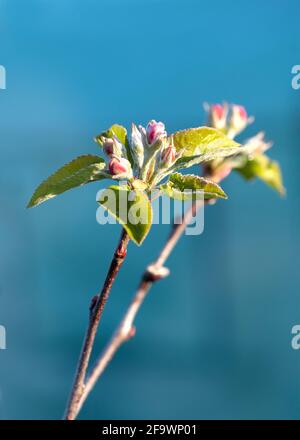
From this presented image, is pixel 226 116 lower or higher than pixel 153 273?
higher

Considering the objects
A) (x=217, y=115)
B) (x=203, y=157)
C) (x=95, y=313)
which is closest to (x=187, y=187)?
(x=203, y=157)

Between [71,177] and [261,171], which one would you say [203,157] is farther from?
[261,171]

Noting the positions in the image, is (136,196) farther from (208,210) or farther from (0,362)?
(0,362)

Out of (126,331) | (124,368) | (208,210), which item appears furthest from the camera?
(124,368)

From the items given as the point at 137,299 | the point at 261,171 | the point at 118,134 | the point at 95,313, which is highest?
the point at 261,171

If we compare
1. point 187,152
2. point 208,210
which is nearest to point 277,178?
point 187,152

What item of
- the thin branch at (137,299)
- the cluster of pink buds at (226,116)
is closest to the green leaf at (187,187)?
the thin branch at (137,299)
